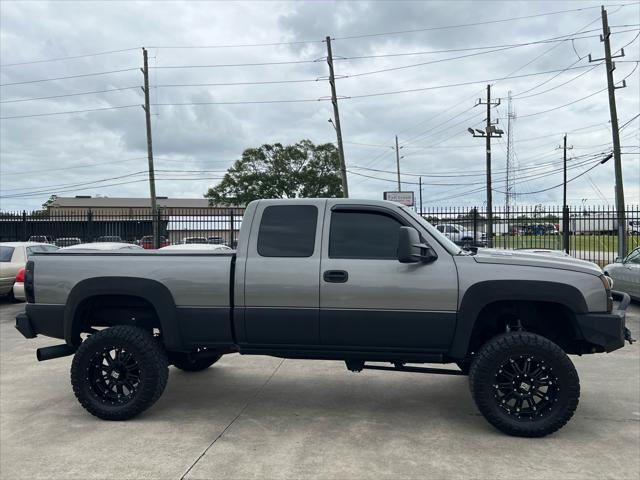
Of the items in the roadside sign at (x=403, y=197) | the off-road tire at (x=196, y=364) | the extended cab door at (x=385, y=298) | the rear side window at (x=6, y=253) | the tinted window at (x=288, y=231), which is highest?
the roadside sign at (x=403, y=197)

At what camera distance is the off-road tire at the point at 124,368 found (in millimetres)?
4715

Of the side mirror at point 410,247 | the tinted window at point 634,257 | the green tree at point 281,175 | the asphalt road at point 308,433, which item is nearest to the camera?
the asphalt road at point 308,433

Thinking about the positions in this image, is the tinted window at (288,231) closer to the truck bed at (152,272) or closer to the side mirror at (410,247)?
the truck bed at (152,272)

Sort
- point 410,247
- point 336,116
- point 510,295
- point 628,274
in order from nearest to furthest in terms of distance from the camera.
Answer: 1. point 410,247
2. point 510,295
3. point 628,274
4. point 336,116

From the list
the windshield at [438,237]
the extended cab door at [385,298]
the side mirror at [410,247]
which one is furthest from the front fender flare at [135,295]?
the windshield at [438,237]

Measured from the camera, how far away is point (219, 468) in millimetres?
3768

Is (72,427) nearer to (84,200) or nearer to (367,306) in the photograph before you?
(367,306)

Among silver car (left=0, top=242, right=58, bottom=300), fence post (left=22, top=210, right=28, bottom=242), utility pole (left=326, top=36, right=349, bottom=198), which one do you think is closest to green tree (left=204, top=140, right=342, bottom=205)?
utility pole (left=326, top=36, right=349, bottom=198)

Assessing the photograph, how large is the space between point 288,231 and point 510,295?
198 centimetres

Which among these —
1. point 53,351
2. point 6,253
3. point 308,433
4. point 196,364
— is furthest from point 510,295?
point 6,253

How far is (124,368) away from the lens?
4.84m

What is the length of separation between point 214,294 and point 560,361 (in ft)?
9.62

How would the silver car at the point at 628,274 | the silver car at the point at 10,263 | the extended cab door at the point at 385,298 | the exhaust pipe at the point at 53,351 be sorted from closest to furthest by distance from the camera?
the extended cab door at the point at 385,298 < the exhaust pipe at the point at 53,351 < the silver car at the point at 628,274 < the silver car at the point at 10,263

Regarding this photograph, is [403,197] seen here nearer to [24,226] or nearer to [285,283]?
[24,226]
